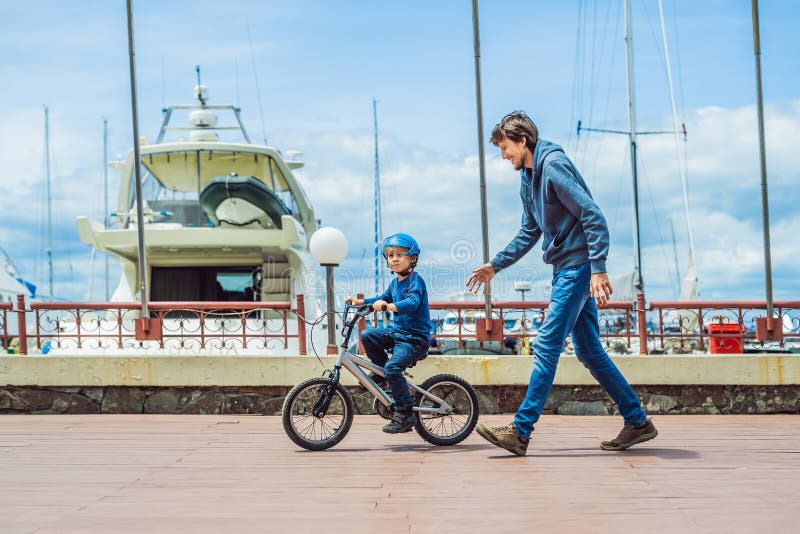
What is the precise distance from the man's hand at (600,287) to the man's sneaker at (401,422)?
167 cm

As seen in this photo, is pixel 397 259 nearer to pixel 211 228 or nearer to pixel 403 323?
pixel 403 323

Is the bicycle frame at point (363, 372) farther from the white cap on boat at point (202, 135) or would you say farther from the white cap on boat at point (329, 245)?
the white cap on boat at point (202, 135)

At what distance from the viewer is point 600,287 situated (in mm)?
4836

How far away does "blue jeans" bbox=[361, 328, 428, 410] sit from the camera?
5.81 metres

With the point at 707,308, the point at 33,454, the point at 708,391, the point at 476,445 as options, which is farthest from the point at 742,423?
the point at 33,454

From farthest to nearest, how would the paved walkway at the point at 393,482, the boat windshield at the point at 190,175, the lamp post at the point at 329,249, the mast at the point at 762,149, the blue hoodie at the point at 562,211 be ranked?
the boat windshield at the point at 190,175, the mast at the point at 762,149, the lamp post at the point at 329,249, the blue hoodie at the point at 562,211, the paved walkway at the point at 393,482

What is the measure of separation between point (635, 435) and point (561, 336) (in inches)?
34.0

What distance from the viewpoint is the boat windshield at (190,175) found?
17547 mm

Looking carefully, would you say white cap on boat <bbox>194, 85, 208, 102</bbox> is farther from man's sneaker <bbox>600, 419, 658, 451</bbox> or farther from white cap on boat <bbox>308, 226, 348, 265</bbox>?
man's sneaker <bbox>600, 419, 658, 451</bbox>

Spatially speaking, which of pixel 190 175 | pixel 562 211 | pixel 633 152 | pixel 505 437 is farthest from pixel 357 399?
pixel 633 152

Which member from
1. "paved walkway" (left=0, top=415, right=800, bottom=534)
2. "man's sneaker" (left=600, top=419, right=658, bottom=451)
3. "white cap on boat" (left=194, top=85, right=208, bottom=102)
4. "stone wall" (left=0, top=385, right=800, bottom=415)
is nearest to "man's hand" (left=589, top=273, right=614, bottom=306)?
"paved walkway" (left=0, top=415, right=800, bottom=534)

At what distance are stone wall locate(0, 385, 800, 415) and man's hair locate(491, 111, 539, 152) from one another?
3.17m

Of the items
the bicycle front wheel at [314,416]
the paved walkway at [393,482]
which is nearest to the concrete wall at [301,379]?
the paved walkway at [393,482]

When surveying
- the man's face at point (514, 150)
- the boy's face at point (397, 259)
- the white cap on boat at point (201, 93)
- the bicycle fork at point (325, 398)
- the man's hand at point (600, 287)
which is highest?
the white cap on boat at point (201, 93)
